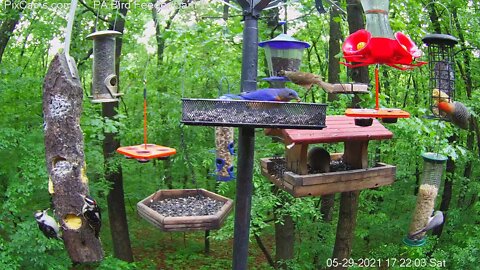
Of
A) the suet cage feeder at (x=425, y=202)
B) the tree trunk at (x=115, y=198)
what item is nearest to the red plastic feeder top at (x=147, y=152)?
the suet cage feeder at (x=425, y=202)

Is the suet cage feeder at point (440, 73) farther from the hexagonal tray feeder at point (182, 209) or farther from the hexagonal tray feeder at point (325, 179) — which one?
the hexagonal tray feeder at point (182, 209)

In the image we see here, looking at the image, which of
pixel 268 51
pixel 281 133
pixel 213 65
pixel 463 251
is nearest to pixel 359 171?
pixel 281 133

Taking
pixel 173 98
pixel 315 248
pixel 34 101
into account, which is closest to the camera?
pixel 34 101

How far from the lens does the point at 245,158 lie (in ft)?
8.53

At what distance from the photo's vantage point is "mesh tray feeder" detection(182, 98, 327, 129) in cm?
228

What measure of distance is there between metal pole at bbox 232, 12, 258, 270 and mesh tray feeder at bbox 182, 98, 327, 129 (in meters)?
0.22

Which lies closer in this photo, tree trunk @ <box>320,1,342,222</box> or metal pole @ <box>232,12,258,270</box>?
metal pole @ <box>232,12,258,270</box>

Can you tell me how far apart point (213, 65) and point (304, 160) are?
3.38m

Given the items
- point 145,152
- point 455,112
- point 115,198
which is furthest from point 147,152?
point 115,198

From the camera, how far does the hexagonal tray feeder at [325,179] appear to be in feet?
10.5

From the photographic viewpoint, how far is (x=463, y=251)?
21.5 feet

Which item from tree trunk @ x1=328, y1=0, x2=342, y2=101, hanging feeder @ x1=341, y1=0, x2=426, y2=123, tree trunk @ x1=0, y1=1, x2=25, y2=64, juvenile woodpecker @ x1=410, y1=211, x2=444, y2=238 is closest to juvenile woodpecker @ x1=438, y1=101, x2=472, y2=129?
hanging feeder @ x1=341, y1=0, x2=426, y2=123

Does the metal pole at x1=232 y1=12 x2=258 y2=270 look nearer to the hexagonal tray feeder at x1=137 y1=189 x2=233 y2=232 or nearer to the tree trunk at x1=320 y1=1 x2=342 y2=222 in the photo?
the hexagonal tray feeder at x1=137 y1=189 x2=233 y2=232

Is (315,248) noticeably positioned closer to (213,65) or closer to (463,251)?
(463,251)
